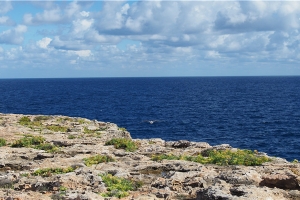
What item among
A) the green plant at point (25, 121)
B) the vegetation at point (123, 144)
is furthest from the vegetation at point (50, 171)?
the green plant at point (25, 121)

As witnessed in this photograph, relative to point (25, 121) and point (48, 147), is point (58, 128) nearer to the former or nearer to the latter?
point (25, 121)

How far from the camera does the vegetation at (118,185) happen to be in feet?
60.6

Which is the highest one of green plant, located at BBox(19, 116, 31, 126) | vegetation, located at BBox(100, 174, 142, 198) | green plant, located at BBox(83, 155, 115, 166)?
vegetation, located at BBox(100, 174, 142, 198)

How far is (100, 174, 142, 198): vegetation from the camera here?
727 inches

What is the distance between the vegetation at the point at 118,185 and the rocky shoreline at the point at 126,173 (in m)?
0.06

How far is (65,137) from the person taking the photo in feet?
121

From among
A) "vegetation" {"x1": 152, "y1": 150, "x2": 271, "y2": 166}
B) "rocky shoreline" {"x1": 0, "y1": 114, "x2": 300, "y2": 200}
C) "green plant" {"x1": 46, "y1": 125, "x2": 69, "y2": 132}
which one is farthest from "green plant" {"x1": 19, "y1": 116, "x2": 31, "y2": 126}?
"vegetation" {"x1": 152, "y1": 150, "x2": 271, "y2": 166}

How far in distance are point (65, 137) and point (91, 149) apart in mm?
7658

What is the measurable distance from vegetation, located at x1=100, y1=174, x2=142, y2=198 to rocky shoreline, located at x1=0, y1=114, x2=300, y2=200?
55 millimetres

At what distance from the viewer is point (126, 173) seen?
22.4 m

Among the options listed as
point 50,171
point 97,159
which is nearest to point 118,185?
point 50,171

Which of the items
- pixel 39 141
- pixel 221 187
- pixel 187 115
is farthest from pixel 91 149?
pixel 187 115

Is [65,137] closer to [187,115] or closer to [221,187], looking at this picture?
[221,187]

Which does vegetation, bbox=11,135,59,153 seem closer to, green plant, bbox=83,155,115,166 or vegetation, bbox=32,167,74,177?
green plant, bbox=83,155,115,166
